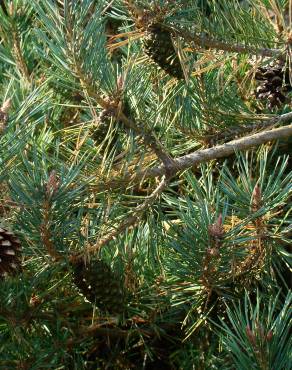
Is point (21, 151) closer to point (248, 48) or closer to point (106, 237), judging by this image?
point (106, 237)

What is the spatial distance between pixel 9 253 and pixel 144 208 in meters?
0.17

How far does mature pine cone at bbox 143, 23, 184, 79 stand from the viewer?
85 centimetres

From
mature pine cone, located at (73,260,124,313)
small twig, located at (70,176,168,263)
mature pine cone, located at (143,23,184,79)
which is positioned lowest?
mature pine cone, located at (73,260,124,313)

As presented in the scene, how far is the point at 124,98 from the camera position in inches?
32.5

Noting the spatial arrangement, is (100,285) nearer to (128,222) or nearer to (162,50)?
(128,222)

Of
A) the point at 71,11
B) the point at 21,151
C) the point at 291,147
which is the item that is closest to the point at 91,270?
the point at 21,151

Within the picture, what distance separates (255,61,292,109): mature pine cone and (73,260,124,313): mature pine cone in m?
0.29

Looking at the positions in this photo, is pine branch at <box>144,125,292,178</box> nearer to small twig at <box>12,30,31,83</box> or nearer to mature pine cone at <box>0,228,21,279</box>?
mature pine cone at <box>0,228,21,279</box>

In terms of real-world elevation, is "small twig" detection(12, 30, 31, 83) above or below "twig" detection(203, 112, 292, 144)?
above

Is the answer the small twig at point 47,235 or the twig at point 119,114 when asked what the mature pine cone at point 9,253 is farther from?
the twig at point 119,114

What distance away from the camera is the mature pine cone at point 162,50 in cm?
85

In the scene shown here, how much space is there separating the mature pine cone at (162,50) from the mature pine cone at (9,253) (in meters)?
0.26

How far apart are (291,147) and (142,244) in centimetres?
27

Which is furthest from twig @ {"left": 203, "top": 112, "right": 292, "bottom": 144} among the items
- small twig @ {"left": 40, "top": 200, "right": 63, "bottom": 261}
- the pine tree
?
small twig @ {"left": 40, "top": 200, "right": 63, "bottom": 261}
